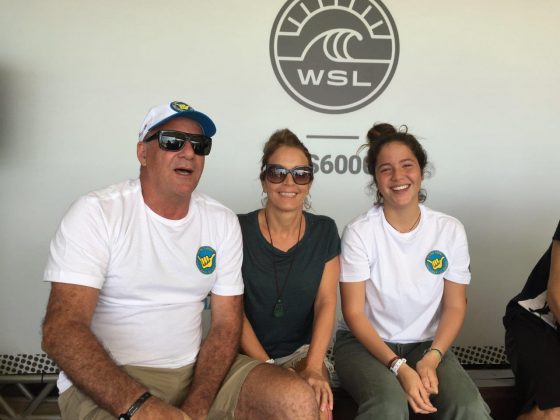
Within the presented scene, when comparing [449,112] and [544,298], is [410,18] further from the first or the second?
[544,298]

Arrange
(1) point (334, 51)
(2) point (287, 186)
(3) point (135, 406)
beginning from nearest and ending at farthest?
(3) point (135, 406), (2) point (287, 186), (1) point (334, 51)

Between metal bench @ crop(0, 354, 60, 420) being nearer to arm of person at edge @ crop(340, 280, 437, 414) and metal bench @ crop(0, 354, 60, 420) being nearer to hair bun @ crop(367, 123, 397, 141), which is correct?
arm of person at edge @ crop(340, 280, 437, 414)

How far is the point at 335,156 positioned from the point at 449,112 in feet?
2.32

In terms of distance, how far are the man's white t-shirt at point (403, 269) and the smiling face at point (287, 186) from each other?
0.28 meters

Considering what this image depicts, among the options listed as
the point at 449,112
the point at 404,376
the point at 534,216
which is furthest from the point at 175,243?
the point at 534,216

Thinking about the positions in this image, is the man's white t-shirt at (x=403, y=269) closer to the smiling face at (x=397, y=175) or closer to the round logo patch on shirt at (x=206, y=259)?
the smiling face at (x=397, y=175)

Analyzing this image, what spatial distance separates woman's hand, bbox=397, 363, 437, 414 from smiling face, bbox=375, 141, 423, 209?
62 cm

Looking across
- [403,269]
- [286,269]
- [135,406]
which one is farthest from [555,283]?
[135,406]

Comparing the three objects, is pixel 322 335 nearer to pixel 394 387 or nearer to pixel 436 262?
pixel 394 387

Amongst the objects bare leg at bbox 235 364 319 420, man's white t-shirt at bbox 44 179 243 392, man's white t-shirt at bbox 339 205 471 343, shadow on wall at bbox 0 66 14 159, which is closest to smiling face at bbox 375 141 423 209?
man's white t-shirt at bbox 339 205 471 343

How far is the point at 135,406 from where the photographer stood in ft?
5.24

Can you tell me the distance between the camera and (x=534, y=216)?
339 cm

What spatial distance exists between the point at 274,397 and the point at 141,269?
0.57 meters

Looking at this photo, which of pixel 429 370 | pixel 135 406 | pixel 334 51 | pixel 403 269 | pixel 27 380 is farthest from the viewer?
pixel 334 51
